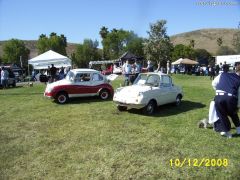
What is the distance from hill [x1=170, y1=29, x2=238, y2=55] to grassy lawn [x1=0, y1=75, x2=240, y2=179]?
127 m

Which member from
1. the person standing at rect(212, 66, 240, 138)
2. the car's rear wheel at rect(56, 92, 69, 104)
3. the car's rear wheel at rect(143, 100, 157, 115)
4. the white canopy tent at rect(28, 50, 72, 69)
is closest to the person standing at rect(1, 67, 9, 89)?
the white canopy tent at rect(28, 50, 72, 69)

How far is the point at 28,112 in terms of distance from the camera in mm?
12633

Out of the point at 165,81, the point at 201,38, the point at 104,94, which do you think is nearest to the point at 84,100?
the point at 104,94

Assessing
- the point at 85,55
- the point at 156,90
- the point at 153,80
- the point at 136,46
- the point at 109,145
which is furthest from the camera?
the point at 85,55

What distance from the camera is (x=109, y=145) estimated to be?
786cm

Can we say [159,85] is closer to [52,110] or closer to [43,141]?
[52,110]

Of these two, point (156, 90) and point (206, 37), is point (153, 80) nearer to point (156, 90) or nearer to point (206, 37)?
point (156, 90)

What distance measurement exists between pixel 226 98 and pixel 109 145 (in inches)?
127

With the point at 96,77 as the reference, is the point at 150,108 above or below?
below

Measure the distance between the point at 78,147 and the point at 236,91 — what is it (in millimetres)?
4260

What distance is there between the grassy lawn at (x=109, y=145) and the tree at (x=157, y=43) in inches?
2101

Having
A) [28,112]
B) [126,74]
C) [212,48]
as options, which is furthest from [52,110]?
[212,48]
